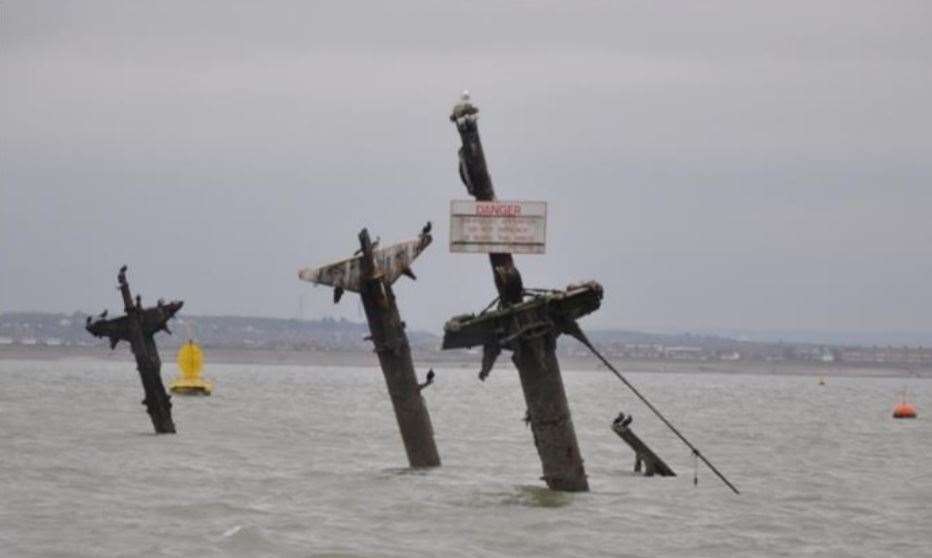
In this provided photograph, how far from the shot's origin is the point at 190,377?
10475cm

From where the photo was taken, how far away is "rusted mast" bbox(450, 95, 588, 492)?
31.9 metres

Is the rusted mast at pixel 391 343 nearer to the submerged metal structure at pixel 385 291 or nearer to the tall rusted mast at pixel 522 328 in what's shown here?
the submerged metal structure at pixel 385 291

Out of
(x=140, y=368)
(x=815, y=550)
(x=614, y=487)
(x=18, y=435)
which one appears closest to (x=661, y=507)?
(x=614, y=487)

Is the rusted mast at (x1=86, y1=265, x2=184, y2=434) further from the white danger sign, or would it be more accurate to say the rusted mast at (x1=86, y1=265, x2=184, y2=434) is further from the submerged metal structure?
the white danger sign

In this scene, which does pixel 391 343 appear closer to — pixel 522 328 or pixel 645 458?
pixel 522 328

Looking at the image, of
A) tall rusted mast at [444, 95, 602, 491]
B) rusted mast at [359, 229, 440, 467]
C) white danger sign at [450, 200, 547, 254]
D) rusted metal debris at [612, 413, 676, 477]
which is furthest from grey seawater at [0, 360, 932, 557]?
white danger sign at [450, 200, 547, 254]

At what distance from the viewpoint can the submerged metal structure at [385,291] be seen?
35.7m

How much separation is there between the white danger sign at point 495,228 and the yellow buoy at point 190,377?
233 ft

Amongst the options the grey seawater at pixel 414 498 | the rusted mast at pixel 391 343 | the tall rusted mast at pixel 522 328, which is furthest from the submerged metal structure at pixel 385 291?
the tall rusted mast at pixel 522 328

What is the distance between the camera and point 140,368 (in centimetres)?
4859

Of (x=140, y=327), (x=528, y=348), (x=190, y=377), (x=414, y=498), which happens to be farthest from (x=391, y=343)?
(x=190, y=377)

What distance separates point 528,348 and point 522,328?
13.3 inches

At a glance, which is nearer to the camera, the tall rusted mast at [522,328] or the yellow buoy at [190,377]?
the tall rusted mast at [522,328]

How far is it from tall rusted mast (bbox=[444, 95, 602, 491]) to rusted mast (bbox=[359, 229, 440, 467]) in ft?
12.0
